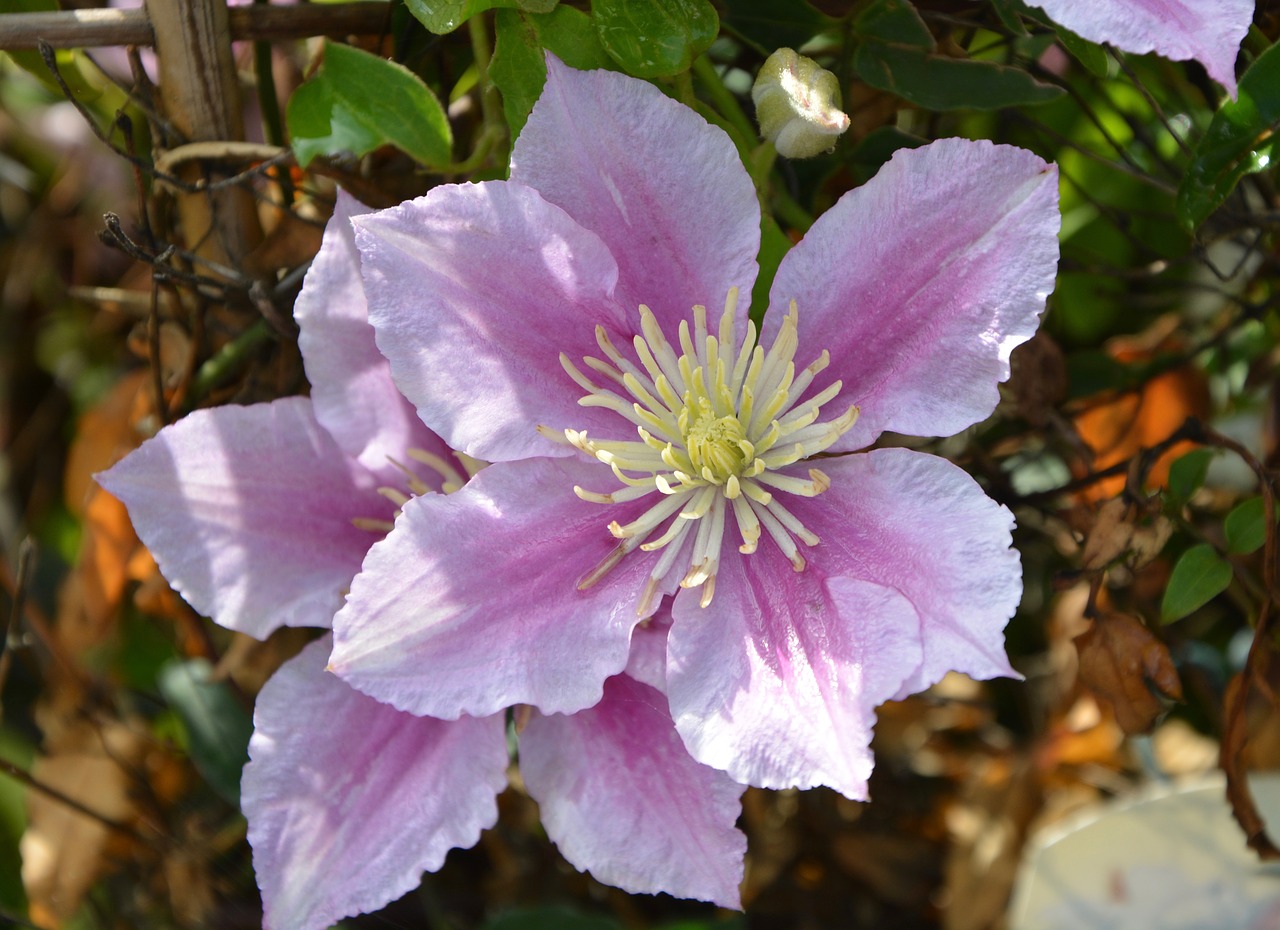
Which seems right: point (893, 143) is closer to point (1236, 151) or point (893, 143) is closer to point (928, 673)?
point (1236, 151)

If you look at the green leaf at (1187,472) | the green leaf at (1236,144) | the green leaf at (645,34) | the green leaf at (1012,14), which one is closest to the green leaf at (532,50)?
the green leaf at (645,34)

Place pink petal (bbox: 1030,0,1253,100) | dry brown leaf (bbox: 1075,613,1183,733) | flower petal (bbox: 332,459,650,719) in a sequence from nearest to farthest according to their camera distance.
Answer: pink petal (bbox: 1030,0,1253,100) < flower petal (bbox: 332,459,650,719) < dry brown leaf (bbox: 1075,613,1183,733)

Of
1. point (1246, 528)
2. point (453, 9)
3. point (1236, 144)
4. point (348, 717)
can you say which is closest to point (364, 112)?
point (453, 9)

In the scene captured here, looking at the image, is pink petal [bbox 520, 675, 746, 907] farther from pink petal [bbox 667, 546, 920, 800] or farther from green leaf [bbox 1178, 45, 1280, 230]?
green leaf [bbox 1178, 45, 1280, 230]

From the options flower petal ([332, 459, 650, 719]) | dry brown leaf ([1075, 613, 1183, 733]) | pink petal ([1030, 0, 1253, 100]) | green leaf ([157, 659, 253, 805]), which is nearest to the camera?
pink petal ([1030, 0, 1253, 100])

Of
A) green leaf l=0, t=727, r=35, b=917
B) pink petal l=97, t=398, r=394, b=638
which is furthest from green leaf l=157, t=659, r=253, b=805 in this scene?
pink petal l=97, t=398, r=394, b=638

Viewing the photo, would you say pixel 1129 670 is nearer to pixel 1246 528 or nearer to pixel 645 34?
pixel 1246 528

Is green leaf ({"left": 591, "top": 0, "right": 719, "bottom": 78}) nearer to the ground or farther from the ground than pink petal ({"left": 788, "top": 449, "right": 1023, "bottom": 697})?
farther from the ground
